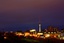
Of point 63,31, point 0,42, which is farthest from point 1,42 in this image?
point 63,31

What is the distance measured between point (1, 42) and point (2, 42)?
0.52 ft

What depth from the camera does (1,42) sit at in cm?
1038

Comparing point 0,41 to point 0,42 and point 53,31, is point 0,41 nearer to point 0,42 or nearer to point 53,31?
point 0,42

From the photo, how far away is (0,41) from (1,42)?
6.6 inches

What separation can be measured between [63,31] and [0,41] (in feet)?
128

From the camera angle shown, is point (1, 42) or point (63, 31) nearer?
point (1, 42)

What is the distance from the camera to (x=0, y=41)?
1053cm

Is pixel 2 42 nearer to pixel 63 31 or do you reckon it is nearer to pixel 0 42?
pixel 0 42

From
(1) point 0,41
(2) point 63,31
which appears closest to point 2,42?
(1) point 0,41

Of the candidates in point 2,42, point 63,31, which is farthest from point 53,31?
point 2,42

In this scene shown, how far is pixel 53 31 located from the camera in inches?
1945

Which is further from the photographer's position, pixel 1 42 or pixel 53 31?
pixel 53 31

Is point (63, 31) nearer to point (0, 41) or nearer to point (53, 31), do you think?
point (53, 31)

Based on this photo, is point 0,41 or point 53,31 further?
point 53,31
